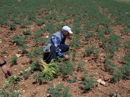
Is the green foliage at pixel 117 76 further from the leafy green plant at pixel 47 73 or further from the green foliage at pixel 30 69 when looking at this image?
the green foliage at pixel 30 69

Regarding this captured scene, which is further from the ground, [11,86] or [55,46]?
[55,46]

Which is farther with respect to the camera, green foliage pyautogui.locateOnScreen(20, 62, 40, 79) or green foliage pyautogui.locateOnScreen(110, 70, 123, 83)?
green foliage pyautogui.locateOnScreen(20, 62, 40, 79)

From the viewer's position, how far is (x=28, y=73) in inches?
155

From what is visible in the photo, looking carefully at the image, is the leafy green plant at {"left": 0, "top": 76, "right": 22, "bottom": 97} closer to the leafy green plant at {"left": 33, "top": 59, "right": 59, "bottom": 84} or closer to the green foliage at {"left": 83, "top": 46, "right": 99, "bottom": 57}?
the leafy green plant at {"left": 33, "top": 59, "right": 59, "bottom": 84}

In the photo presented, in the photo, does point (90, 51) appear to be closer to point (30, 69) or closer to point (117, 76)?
point (117, 76)

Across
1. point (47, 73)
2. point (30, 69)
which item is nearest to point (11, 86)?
point (30, 69)

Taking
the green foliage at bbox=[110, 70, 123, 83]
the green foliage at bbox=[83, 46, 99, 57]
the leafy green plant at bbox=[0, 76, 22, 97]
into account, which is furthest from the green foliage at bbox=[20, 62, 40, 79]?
the green foliage at bbox=[110, 70, 123, 83]

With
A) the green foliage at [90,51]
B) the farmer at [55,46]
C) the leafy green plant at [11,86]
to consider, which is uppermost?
the farmer at [55,46]

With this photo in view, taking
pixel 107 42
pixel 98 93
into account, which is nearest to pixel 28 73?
pixel 98 93

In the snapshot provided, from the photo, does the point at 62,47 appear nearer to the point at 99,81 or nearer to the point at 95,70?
the point at 95,70

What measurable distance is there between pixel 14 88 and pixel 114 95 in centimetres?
229

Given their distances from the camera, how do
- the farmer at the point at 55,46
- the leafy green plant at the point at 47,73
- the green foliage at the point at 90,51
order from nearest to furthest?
the leafy green plant at the point at 47,73 → the farmer at the point at 55,46 → the green foliage at the point at 90,51

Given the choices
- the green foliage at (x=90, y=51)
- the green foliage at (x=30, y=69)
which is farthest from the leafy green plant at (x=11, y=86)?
the green foliage at (x=90, y=51)

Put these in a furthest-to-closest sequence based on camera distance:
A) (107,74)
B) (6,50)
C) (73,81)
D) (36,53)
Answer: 1. (6,50)
2. (36,53)
3. (107,74)
4. (73,81)
